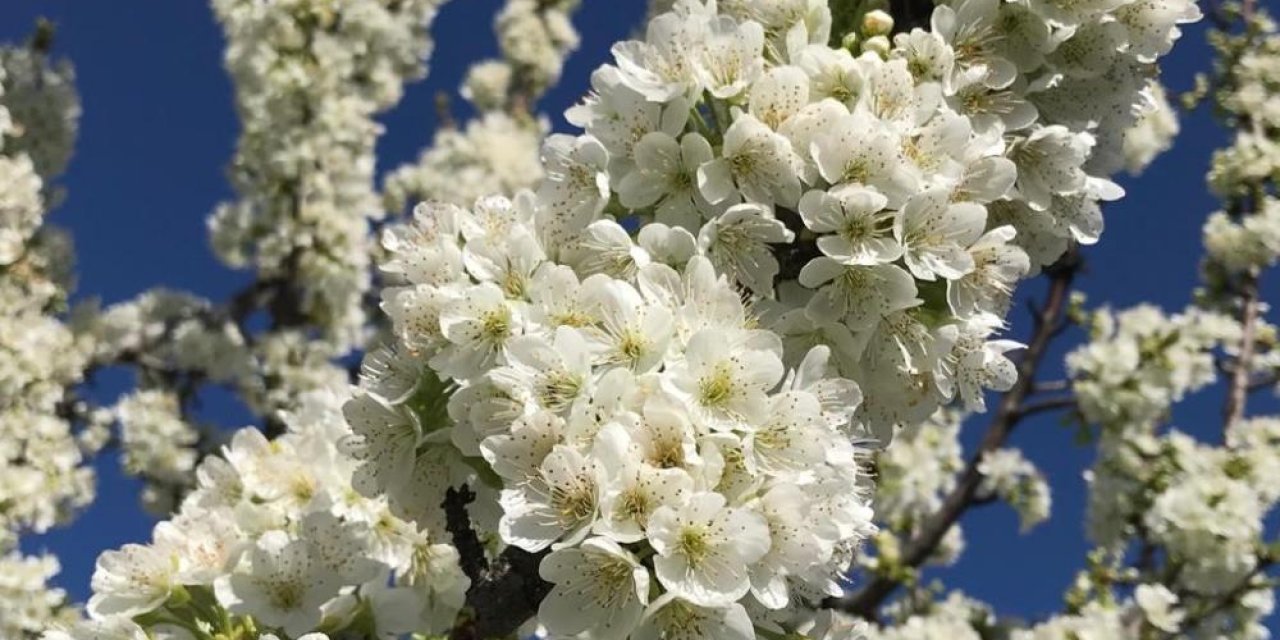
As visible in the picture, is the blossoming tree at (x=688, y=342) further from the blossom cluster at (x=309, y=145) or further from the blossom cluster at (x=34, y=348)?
the blossom cluster at (x=309, y=145)

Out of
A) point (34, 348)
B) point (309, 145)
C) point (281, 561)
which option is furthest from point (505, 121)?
point (281, 561)

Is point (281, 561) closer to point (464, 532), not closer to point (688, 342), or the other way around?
point (464, 532)

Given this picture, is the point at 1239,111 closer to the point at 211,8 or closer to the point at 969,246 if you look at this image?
the point at 969,246

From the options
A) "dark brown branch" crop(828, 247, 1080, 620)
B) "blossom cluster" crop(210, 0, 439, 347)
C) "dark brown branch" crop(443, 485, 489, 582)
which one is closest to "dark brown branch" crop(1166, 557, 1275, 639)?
"dark brown branch" crop(828, 247, 1080, 620)

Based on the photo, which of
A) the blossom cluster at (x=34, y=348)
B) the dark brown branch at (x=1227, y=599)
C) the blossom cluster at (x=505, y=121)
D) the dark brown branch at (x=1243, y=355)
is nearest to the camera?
the blossom cluster at (x=34, y=348)

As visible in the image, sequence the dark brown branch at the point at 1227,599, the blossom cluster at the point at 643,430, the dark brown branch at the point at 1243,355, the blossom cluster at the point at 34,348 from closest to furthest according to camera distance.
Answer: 1. the blossom cluster at the point at 643,430
2. the blossom cluster at the point at 34,348
3. the dark brown branch at the point at 1227,599
4. the dark brown branch at the point at 1243,355

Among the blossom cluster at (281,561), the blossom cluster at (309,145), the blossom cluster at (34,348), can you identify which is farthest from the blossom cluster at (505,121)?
the blossom cluster at (281,561)

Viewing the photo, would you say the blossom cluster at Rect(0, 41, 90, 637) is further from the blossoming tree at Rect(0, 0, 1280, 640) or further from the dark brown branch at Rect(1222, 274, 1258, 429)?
the dark brown branch at Rect(1222, 274, 1258, 429)
